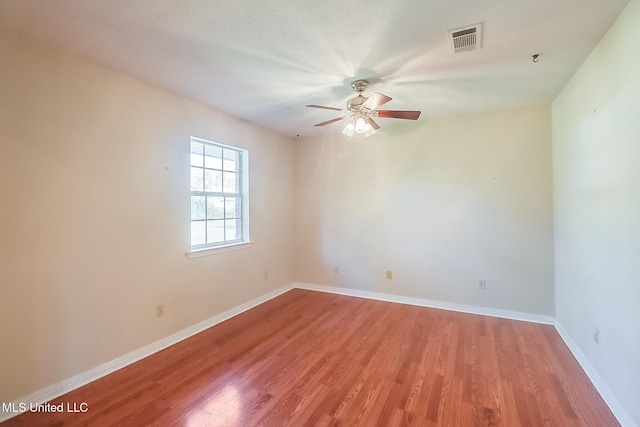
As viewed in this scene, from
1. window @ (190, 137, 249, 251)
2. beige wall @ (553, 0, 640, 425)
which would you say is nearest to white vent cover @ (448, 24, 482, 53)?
beige wall @ (553, 0, 640, 425)

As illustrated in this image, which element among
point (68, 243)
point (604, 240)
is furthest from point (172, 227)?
point (604, 240)

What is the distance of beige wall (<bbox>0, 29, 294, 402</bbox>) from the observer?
1.90m

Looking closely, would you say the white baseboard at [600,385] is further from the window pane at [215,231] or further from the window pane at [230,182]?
the window pane at [230,182]

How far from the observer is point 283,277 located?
15.0ft

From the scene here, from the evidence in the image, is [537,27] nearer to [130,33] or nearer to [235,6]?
[235,6]

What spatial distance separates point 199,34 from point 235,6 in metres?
0.40

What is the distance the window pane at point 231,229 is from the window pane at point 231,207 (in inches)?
2.8

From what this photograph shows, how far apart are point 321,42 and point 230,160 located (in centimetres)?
219

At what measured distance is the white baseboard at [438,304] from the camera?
3.35 metres

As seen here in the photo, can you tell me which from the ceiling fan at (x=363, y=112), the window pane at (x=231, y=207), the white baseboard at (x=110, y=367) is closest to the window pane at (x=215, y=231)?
the window pane at (x=231, y=207)

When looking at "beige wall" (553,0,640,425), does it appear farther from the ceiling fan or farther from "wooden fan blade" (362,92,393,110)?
"wooden fan blade" (362,92,393,110)

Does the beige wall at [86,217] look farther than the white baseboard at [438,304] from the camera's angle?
No

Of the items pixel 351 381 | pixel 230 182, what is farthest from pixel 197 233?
pixel 351 381

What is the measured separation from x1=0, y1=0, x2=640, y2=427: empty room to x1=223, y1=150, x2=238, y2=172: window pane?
0.02m
